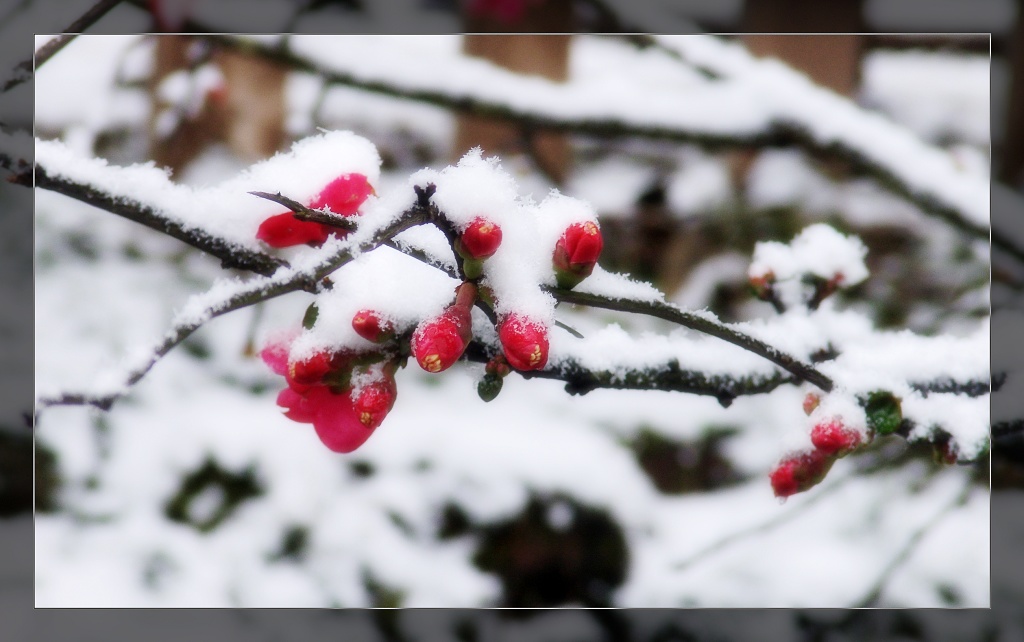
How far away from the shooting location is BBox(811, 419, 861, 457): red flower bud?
443 millimetres

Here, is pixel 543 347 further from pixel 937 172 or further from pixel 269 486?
pixel 269 486

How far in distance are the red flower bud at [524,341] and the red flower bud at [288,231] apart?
15cm

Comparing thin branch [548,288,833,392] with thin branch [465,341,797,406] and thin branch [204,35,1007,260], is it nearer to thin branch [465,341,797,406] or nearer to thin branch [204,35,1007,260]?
thin branch [465,341,797,406]

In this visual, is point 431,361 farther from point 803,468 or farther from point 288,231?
point 803,468

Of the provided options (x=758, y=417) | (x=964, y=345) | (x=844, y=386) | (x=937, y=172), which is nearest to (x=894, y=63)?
(x=937, y=172)

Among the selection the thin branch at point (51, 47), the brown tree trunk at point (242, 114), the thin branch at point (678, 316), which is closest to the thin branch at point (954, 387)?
the thin branch at point (678, 316)

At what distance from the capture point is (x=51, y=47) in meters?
0.47

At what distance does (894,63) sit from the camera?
1710mm

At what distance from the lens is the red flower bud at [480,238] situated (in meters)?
0.33

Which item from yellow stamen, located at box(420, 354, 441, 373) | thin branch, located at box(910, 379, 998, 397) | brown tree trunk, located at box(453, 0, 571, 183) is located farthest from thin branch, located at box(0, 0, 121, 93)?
brown tree trunk, located at box(453, 0, 571, 183)

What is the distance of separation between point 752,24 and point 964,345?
68cm

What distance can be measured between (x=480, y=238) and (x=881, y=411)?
28cm

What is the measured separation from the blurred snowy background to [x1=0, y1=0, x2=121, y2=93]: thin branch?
2.33 feet

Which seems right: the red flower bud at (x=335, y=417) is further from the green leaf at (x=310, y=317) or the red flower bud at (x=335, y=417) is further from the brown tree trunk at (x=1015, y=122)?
the brown tree trunk at (x=1015, y=122)
